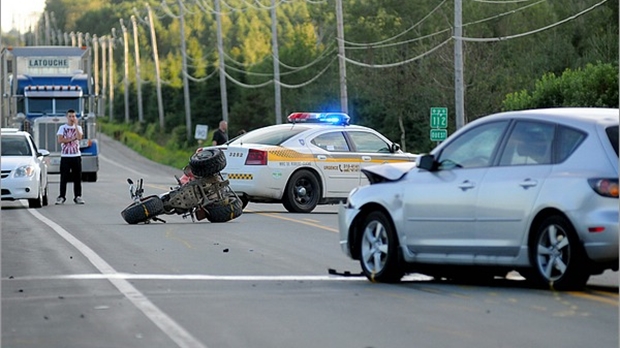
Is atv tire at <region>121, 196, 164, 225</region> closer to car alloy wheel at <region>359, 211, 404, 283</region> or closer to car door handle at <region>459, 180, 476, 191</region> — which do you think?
car alloy wheel at <region>359, 211, 404, 283</region>

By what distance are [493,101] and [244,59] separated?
49679 mm

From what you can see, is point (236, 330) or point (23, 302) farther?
point (23, 302)

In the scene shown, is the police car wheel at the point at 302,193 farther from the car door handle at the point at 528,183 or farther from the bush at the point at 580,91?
the bush at the point at 580,91

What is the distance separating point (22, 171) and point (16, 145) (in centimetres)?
180

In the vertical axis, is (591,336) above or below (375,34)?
below

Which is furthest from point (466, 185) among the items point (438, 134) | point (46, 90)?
point (46, 90)

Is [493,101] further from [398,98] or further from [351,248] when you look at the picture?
[351,248]

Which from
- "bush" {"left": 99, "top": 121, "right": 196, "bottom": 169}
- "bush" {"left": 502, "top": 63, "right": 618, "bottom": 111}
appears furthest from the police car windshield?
"bush" {"left": 99, "top": 121, "right": 196, "bottom": 169}

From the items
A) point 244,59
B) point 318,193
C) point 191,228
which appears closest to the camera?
point 191,228

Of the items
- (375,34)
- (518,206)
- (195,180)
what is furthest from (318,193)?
(375,34)

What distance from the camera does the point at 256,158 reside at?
24.0 m

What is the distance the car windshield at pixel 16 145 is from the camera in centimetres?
2761

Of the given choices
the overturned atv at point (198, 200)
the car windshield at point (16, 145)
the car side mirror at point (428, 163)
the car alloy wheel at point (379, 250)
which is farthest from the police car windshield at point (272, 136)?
the car side mirror at point (428, 163)

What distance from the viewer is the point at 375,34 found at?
87562mm
